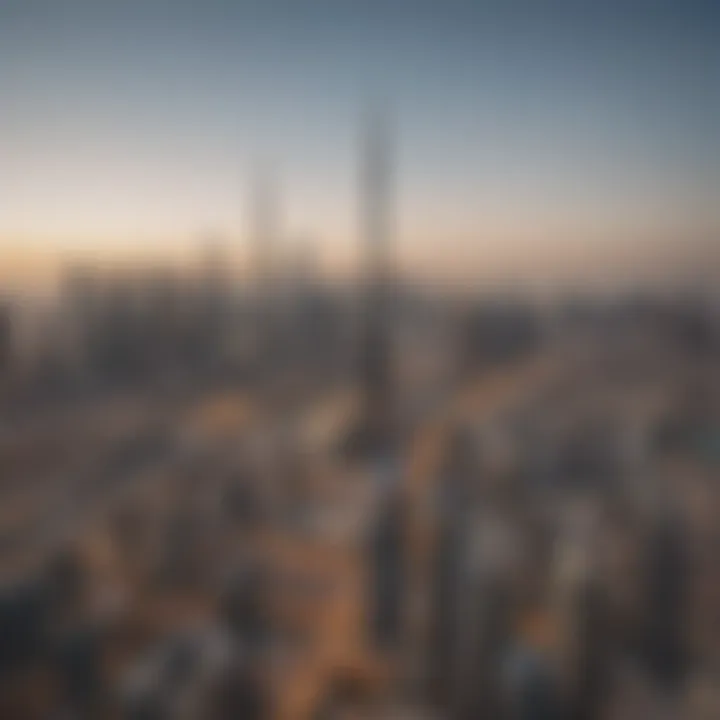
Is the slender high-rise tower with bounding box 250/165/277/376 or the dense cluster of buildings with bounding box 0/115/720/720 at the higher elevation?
the slender high-rise tower with bounding box 250/165/277/376

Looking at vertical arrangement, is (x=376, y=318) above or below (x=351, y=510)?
above

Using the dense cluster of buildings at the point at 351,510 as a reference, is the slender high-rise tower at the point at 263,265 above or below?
above

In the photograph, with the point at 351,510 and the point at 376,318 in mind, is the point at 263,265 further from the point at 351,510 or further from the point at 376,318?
the point at 351,510

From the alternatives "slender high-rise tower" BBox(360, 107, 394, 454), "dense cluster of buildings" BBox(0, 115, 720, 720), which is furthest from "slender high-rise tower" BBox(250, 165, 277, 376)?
"slender high-rise tower" BBox(360, 107, 394, 454)

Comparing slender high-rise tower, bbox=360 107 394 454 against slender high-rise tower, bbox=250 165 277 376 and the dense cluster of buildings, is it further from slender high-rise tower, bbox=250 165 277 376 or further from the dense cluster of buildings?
slender high-rise tower, bbox=250 165 277 376

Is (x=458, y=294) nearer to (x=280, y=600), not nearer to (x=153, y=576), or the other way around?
(x=280, y=600)

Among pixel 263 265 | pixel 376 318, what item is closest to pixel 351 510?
pixel 376 318

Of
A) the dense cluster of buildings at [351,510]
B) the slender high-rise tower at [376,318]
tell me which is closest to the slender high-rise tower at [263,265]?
the dense cluster of buildings at [351,510]

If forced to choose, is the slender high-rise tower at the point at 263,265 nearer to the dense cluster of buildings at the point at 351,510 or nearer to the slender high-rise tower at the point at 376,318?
the dense cluster of buildings at the point at 351,510
